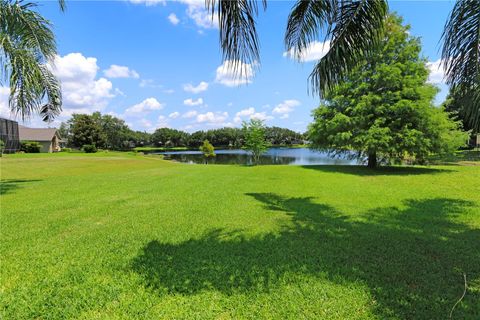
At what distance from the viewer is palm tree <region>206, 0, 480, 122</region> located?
2.48 metres

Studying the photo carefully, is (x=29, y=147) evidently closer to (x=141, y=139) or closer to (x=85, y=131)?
(x=85, y=131)

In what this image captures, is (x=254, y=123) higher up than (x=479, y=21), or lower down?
higher up

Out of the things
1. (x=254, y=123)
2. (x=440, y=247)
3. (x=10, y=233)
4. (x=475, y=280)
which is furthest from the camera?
(x=254, y=123)

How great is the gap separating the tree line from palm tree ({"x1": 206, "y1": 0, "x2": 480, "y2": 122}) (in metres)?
63.8

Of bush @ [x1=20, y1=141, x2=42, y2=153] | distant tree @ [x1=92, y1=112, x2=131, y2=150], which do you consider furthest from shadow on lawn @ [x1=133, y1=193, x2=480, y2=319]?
distant tree @ [x1=92, y1=112, x2=131, y2=150]

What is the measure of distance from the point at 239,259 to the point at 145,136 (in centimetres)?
11388

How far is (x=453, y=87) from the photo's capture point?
327 cm

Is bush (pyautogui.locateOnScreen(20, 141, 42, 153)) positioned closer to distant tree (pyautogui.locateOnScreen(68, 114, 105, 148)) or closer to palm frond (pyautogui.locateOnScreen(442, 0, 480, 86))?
distant tree (pyautogui.locateOnScreen(68, 114, 105, 148))

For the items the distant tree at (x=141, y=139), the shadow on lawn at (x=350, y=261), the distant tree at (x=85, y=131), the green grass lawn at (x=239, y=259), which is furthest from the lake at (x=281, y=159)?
the distant tree at (x=141, y=139)

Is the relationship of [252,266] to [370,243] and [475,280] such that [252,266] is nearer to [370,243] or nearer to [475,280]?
[370,243]

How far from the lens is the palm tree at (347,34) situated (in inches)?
97.5

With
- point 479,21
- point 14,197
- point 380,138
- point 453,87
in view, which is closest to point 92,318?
point 453,87

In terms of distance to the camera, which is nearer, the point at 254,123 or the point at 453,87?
the point at 453,87

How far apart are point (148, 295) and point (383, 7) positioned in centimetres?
450
